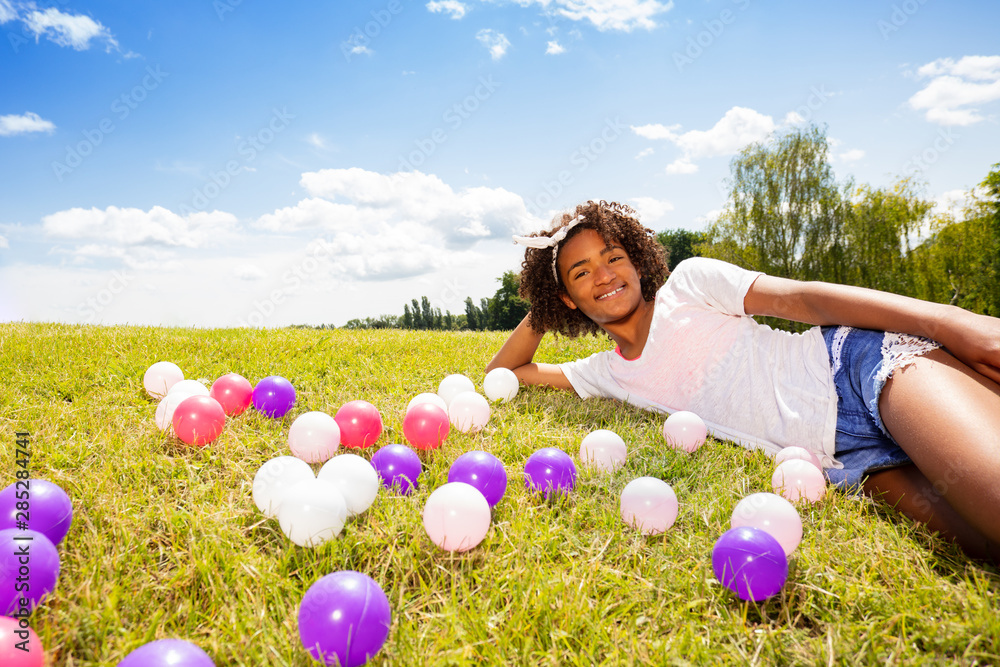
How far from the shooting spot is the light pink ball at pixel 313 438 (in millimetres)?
2793

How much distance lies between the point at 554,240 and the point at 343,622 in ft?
9.67

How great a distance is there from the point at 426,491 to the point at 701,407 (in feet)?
5.79

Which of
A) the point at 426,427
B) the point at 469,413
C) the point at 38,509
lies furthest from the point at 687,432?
the point at 38,509

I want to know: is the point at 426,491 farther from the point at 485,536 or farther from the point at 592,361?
the point at 592,361

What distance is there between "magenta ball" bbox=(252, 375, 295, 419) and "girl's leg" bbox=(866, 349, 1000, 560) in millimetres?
3297

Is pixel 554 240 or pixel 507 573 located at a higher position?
pixel 554 240

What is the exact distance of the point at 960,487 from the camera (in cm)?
192

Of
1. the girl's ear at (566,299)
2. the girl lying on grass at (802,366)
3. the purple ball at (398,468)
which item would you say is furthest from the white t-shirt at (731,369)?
the purple ball at (398,468)

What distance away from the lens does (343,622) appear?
1453 millimetres

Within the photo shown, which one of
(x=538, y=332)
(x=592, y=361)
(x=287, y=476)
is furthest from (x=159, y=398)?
(x=592, y=361)

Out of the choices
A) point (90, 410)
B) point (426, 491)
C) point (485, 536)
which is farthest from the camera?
point (90, 410)

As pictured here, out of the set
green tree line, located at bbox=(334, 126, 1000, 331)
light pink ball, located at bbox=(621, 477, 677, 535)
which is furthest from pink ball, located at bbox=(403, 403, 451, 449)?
green tree line, located at bbox=(334, 126, 1000, 331)

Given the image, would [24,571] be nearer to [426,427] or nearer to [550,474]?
[426,427]

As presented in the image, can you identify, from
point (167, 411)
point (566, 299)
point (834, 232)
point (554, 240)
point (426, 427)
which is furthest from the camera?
point (834, 232)
